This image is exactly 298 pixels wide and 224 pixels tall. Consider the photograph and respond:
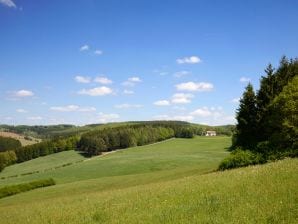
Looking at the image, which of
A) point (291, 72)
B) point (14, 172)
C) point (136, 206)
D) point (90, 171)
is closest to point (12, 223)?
point (136, 206)

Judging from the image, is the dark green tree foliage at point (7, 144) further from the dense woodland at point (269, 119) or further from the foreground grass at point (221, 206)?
the foreground grass at point (221, 206)

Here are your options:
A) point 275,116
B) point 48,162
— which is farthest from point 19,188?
point 48,162

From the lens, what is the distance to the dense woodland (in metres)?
34.4

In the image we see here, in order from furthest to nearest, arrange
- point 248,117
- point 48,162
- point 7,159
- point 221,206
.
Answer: point 7,159 < point 48,162 < point 248,117 < point 221,206

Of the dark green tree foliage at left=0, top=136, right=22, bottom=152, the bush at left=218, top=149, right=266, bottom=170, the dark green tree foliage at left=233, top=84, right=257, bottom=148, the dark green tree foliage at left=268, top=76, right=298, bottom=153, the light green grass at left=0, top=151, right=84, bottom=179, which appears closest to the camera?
the dark green tree foliage at left=268, top=76, right=298, bottom=153

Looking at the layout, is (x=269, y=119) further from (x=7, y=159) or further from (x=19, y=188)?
(x=7, y=159)

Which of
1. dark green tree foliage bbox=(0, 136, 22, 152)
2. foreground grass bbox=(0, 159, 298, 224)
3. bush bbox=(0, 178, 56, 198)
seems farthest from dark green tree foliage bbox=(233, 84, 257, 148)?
dark green tree foliage bbox=(0, 136, 22, 152)

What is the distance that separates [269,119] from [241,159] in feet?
21.5

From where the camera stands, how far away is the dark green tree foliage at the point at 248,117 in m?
44.1

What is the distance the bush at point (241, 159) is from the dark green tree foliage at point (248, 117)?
757cm

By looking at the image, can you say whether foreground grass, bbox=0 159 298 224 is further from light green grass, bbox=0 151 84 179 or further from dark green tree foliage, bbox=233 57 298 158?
light green grass, bbox=0 151 84 179

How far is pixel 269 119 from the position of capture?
130 feet


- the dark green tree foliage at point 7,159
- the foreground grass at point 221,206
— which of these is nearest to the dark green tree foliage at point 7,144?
the dark green tree foliage at point 7,159

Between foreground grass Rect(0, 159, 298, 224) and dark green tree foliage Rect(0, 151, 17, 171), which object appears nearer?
foreground grass Rect(0, 159, 298, 224)
